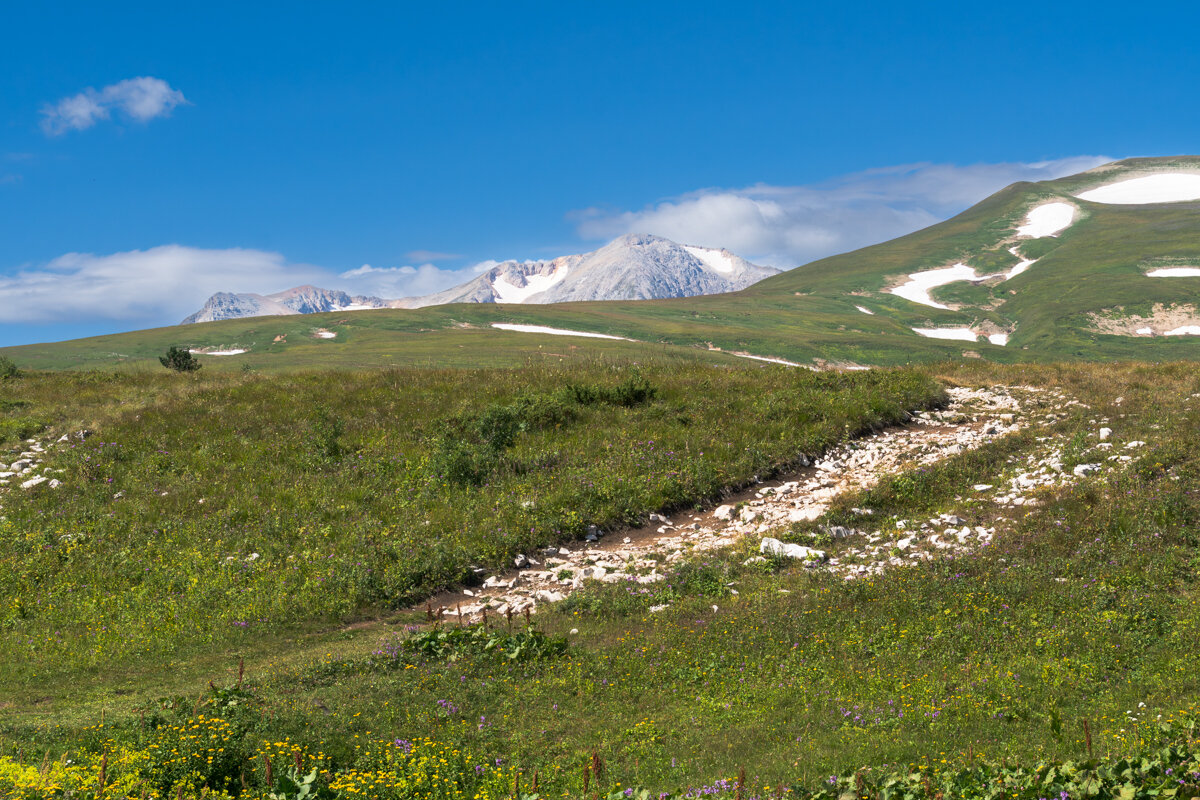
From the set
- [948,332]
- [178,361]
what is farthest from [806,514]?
[948,332]

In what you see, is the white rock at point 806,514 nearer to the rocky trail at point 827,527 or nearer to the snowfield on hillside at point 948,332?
the rocky trail at point 827,527

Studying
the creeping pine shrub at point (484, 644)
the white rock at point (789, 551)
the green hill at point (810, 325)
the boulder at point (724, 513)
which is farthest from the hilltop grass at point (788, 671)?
the green hill at point (810, 325)

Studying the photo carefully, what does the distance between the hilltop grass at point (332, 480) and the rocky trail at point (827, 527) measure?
0.65 meters

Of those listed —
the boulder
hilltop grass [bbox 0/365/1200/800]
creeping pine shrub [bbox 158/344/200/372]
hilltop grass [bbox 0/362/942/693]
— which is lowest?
hilltop grass [bbox 0/365/1200/800]

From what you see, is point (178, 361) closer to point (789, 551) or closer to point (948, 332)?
point (789, 551)

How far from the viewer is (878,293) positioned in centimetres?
19150

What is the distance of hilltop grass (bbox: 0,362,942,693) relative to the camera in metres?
14.2

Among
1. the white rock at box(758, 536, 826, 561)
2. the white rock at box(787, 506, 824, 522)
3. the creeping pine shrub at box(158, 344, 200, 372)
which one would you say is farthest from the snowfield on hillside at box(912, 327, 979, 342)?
the white rock at box(758, 536, 826, 561)

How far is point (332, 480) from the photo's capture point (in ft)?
63.6

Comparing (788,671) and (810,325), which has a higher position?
(810,325)

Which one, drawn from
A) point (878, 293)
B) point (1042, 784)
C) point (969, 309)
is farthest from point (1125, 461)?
point (878, 293)

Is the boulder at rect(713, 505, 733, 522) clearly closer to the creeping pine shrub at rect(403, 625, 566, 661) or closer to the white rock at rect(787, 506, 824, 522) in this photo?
the white rock at rect(787, 506, 824, 522)

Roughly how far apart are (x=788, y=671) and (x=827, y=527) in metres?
6.00

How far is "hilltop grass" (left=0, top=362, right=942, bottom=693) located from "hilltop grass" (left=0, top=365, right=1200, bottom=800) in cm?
48
